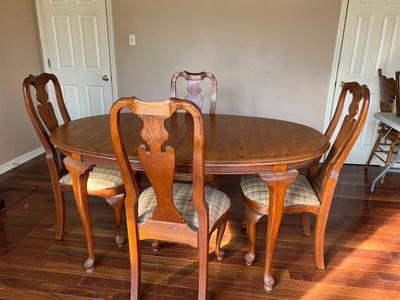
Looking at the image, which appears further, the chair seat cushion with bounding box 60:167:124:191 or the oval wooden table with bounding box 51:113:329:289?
the chair seat cushion with bounding box 60:167:124:191

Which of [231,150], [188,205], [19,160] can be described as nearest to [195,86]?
[231,150]

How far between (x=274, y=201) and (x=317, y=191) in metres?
0.37

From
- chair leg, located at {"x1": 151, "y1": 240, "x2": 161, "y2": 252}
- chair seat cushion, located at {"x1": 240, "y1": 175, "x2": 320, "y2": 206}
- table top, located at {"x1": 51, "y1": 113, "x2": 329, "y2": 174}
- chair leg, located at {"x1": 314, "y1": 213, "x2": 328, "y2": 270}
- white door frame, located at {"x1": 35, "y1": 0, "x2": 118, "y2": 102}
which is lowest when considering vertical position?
chair leg, located at {"x1": 151, "y1": 240, "x2": 161, "y2": 252}

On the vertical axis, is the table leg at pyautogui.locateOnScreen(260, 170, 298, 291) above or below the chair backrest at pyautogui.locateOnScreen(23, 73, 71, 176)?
below

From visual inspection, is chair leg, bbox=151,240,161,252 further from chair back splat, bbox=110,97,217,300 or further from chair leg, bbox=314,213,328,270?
chair leg, bbox=314,213,328,270

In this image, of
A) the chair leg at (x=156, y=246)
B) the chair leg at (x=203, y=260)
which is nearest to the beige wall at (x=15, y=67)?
the chair leg at (x=156, y=246)

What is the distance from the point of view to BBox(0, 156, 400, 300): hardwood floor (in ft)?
5.24

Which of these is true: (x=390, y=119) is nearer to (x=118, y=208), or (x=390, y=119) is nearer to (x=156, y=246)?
(x=156, y=246)

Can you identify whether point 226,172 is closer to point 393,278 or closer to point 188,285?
point 188,285

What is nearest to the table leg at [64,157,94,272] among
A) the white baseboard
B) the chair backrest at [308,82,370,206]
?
the chair backrest at [308,82,370,206]

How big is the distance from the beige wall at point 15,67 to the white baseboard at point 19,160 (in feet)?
0.12

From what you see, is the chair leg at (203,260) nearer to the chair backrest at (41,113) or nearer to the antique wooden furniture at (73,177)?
the antique wooden furniture at (73,177)

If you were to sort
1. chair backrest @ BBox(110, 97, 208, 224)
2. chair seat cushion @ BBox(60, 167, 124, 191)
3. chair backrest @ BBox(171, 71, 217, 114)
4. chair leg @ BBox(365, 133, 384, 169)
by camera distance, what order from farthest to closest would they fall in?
chair leg @ BBox(365, 133, 384, 169) → chair backrest @ BBox(171, 71, 217, 114) → chair seat cushion @ BBox(60, 167, 124, 191) → chair backrest @ BBox(110, 97, 208, 224)

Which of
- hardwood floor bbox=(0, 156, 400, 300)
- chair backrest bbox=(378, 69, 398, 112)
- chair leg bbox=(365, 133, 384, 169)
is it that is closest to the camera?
hardwood floor bbox=(0, 156, 400, 300)
